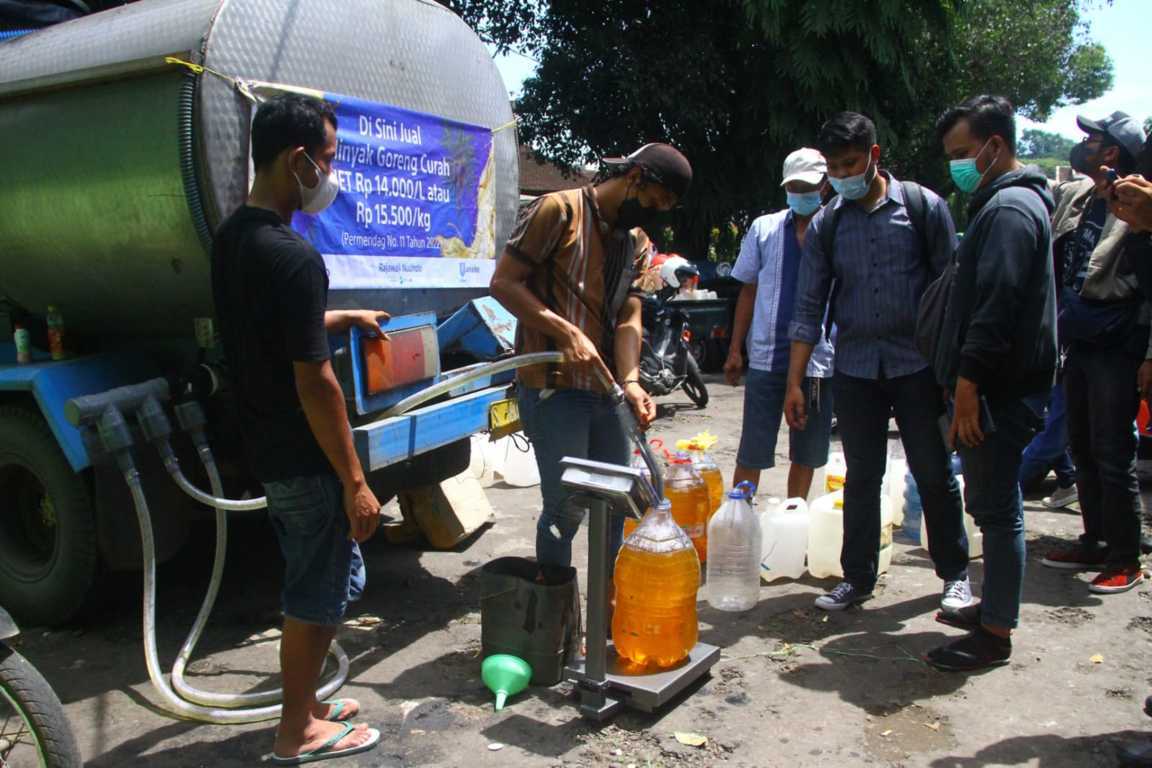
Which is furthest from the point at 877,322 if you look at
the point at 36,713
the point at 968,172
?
the point at 36,713

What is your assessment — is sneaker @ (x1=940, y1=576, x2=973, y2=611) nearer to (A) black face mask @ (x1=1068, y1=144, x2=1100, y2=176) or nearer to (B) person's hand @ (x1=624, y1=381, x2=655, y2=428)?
(B) person's hand @ (x1=624, y1=381, x2=655, y2=428)

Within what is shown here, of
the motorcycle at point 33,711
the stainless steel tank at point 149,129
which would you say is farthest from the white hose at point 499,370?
the motorcycle at point 33,711

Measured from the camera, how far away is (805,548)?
4320 millimetres

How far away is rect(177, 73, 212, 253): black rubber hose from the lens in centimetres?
Answer: 310

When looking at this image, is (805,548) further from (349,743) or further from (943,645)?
(349,743)

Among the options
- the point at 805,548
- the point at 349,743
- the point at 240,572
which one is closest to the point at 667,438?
the point at 805,548

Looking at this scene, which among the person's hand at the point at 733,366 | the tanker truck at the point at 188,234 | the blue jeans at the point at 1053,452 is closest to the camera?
the tanker truck at the point at 188,234

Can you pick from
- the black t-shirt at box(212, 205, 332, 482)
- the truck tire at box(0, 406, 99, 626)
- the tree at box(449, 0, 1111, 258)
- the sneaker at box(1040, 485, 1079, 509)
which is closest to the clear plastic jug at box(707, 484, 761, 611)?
the black t-shirt at box(212, 205, 332, 482)

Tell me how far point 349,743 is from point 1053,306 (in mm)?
2735

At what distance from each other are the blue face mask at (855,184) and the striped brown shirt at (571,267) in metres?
0.88

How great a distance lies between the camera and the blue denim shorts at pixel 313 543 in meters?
2.60

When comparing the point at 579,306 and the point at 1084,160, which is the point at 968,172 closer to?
the point at 1084,160

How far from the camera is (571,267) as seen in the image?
3.21 metres

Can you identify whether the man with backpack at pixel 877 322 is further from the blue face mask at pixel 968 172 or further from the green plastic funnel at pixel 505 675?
the green plastic funnel at pixel 505 675
